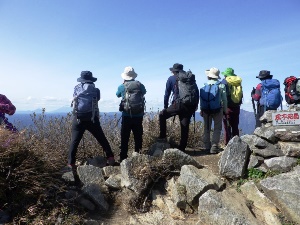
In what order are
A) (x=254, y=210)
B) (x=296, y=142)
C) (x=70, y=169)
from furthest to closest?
(x=296, y=142) → (x=70, y=169) → (x=254, y=210)

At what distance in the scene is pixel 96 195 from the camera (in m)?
5.72

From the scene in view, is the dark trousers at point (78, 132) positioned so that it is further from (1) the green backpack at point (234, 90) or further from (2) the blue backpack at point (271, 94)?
(2) the blue backpack at point (271, 94)

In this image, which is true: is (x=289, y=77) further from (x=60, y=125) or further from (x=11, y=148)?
(x=11, y=148)

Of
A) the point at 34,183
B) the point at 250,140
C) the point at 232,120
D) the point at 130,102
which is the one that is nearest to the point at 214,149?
the point at 250,140

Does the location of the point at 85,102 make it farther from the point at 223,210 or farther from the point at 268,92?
the point at 268,92

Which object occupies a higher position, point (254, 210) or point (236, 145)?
point (236, 145)

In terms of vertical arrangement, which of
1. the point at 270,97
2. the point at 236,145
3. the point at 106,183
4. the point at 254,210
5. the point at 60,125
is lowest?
the point at 254,210

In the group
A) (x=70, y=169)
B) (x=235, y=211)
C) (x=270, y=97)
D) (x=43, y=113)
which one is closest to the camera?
(x=235, y=211)

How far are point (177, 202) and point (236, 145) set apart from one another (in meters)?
2.00

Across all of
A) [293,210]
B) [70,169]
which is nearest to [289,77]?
[293,210]

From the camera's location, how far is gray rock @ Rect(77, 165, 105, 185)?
6.18m

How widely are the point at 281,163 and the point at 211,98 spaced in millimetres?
2316

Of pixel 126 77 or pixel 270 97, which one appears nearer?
pixel 126 77

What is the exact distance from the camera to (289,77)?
323 inches
